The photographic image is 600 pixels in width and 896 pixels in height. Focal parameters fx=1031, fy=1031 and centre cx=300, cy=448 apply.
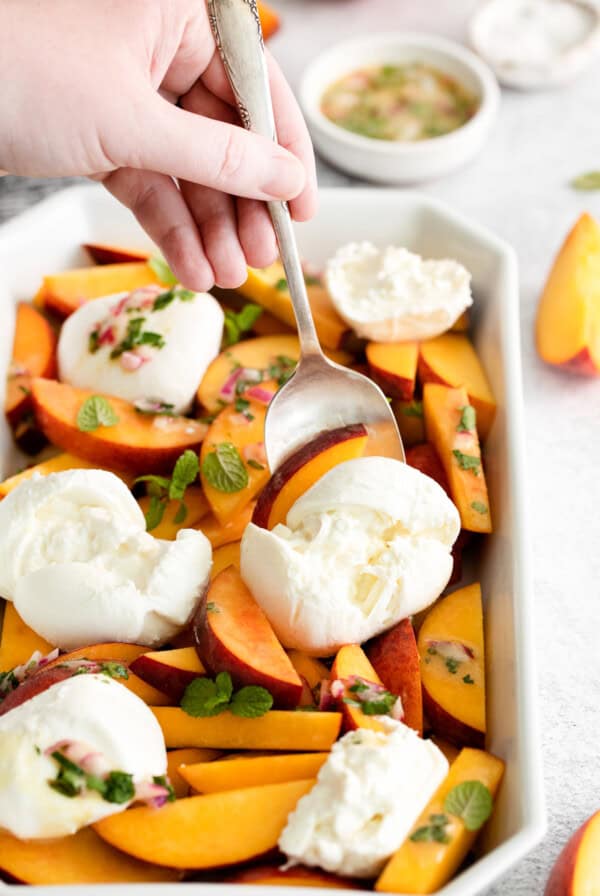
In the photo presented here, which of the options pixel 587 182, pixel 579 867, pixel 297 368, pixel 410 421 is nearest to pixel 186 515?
pixel 297 368

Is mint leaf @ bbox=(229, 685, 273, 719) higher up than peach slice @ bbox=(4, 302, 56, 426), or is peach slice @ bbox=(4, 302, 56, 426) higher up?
peach slice @ bbox=(4, 302, 56, 426)

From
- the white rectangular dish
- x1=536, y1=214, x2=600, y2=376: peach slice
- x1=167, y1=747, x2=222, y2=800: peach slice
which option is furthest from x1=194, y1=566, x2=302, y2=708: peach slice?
x1=536, y1=214, x2=600, y2=376: peach slice

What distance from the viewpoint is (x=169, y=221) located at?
7.32 ft

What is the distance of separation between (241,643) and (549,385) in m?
1.23

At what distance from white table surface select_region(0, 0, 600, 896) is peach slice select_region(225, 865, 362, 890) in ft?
1.20

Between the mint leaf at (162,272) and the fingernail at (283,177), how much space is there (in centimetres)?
61

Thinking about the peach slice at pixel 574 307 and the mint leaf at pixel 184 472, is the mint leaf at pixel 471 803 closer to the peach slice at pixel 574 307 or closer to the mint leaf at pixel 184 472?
the mint leaf at pixel 184 472

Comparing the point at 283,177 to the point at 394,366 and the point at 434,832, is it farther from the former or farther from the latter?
the point at 434,832

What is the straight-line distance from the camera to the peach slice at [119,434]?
2.12 metres

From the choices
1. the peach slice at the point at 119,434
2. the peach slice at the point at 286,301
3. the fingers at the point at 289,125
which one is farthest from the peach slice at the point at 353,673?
the fingers at the point at 289,125

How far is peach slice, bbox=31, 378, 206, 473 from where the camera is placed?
212cm

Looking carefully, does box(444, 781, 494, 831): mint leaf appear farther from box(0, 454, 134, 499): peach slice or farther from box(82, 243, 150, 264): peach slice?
box(82, 243, 150, 264): peach slice

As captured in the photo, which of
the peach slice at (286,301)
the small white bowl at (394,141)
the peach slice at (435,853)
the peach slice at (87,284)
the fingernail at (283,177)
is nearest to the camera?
the peach slice at (435,853)

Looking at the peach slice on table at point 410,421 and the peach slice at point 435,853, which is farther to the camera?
the peach slice on table at point 410,421
